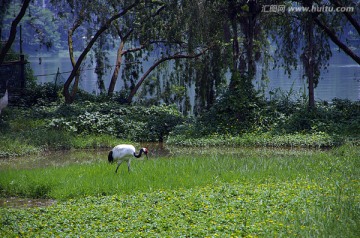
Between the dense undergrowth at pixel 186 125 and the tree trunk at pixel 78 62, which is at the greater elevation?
the tree trunk at pixel 78 62

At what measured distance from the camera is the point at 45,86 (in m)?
24.1

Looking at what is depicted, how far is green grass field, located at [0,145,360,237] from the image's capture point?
766cm

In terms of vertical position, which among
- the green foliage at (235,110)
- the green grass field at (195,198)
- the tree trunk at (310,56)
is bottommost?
the green grass field at (195,198)

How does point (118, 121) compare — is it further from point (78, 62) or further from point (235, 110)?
point (235, 110)

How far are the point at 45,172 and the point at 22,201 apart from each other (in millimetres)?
1633

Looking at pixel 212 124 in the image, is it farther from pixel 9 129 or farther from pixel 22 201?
pixel 22 201

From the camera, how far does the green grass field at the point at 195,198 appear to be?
7.66 metres

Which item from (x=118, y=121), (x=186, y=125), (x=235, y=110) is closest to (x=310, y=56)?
(x=235, y=110)

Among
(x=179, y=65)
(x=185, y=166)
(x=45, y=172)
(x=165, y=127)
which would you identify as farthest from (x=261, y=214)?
(x=179, y=65)

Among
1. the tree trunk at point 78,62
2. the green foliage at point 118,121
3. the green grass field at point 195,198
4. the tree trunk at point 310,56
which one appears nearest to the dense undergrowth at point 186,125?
the green foliage at point 118,121

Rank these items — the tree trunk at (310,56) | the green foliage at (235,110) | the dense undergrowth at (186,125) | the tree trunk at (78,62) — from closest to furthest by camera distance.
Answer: the dense undergrowth at (186,125) < the green foliage at (235,110) < the tree trunk at (310,56) < the tree trunk at (78,62)

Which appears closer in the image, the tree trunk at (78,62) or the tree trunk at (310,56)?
the tree trunk at (310,56)

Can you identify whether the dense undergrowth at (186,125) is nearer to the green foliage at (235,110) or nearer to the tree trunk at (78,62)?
the green foliage at (235,110)

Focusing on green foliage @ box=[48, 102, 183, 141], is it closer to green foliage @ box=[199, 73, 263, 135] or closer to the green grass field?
green foliage @ box=[199, 73, 263, 135]
